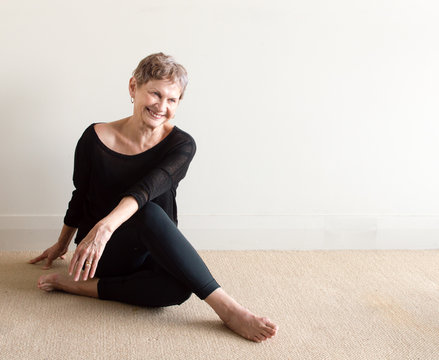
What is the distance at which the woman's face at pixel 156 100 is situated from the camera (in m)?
2.05

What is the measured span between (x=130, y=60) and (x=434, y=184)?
148cm

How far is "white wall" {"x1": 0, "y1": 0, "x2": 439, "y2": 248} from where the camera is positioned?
2494 mm

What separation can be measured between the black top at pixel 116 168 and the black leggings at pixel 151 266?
5.5 inches

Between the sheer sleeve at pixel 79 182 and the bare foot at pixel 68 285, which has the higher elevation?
the sheer sleeve at pixel 79 182

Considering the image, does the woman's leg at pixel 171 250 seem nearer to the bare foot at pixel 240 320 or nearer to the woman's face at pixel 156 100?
the bare foot at pixel 240 320

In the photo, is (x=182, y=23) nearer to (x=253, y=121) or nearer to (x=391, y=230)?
(x=253, y=121)

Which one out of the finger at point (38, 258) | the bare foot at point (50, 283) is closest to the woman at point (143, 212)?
the bare foot at point (50, 283)

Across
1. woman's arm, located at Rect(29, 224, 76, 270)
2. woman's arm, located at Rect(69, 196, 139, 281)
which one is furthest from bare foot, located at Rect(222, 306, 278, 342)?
woman's arm, located at Rect(29, 224, 76, 270)

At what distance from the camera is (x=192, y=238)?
→ 2.75m

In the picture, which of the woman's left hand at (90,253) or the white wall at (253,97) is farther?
the white wall at (253,97)

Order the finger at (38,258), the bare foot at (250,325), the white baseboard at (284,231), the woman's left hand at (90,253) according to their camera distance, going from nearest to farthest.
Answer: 1. the woman's left hand at (90,253)
2. the bare foot at (250,325)
3. the finger at (38,258)
4. the white baseboard at (284,231)

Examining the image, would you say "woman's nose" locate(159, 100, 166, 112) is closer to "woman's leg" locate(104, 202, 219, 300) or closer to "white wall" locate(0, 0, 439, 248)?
"woman's leg" locate(104, 202, 219, 300)

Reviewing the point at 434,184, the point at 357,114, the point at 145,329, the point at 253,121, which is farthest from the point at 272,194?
the point at 145,329

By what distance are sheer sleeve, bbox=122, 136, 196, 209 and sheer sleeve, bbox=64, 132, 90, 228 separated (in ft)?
0.90
